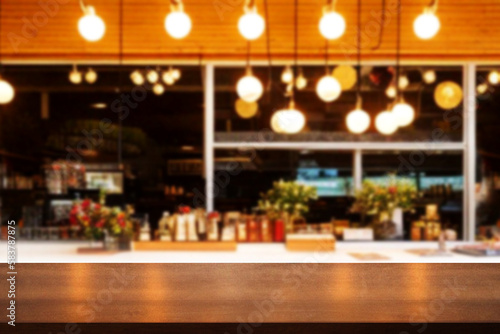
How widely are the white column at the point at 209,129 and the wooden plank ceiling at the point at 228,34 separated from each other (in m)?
0.37

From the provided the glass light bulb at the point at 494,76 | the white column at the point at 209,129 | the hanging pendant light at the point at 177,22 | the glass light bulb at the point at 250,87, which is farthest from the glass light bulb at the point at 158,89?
the glass light bulb at the point at 494,76

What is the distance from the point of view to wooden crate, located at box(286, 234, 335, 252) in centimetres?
455

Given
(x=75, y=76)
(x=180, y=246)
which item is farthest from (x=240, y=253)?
(x=75, y=76)

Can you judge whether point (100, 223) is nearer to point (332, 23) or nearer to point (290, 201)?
point (290, 201)

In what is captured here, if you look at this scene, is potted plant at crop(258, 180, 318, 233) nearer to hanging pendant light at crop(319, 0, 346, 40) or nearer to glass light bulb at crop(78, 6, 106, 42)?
hanging pendant light at crop(319, 0, 346, 40)

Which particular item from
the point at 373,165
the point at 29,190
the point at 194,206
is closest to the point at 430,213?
the point at 373,165

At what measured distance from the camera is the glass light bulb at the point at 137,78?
584cm

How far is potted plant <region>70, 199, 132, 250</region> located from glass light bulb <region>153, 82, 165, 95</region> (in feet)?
6.60

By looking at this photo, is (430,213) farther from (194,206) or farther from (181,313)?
(181,313)

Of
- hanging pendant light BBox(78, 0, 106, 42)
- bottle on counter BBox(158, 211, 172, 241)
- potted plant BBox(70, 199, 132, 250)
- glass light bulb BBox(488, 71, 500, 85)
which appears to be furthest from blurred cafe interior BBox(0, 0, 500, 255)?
hanging pendant light BBox(78, 0, 106, 42)

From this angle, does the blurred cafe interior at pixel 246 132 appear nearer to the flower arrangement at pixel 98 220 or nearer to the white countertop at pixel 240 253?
the white countertop at pixel 240 253

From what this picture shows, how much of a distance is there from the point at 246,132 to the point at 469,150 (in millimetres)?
2382

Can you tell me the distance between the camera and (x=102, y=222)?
423 centimetres

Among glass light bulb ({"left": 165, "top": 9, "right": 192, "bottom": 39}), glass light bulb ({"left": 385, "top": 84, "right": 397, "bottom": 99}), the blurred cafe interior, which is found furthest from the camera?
glass light bulb ({"left": 385, "top": 84, "right": 397, "bottom": 99})
